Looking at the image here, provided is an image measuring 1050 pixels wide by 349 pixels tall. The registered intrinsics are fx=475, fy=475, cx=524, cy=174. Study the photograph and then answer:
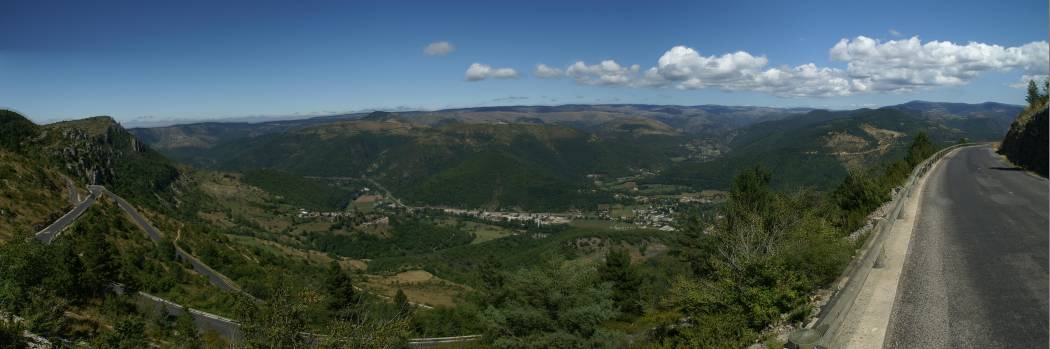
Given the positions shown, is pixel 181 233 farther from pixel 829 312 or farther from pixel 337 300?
pixel 829 312

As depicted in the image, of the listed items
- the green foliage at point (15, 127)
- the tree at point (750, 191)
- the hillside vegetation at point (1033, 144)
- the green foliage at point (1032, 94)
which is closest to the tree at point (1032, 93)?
the green foliage at point (1032, 94)

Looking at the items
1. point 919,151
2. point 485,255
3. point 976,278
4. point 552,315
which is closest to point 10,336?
point 552,315

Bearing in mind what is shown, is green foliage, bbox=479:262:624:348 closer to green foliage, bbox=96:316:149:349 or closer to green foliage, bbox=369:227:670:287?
green foliage, bbox=96:316:149:349

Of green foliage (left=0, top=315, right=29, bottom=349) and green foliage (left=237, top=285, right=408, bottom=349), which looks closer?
green foliage (left=0, top=315, right=29, bottom=349)

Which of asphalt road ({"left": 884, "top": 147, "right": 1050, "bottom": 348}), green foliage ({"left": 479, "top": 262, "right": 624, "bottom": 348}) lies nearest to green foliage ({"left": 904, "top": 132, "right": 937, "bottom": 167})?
asphalt road ({"left": 884, "top": 147, "right": 1050, "bottom": 348})

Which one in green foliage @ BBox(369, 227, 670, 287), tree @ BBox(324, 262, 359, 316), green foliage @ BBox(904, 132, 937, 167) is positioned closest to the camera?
green foliage @ BBox(904, 132, 937, 167)

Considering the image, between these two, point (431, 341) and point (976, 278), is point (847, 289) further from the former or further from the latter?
point (431, 341)
